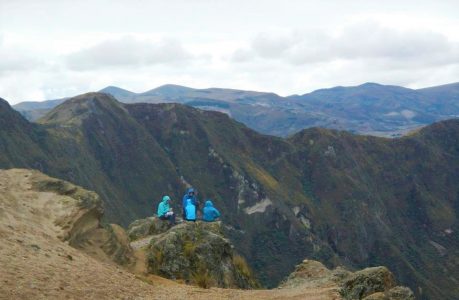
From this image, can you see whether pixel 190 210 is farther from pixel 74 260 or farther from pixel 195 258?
pixel 74 260

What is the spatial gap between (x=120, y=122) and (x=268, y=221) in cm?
6469

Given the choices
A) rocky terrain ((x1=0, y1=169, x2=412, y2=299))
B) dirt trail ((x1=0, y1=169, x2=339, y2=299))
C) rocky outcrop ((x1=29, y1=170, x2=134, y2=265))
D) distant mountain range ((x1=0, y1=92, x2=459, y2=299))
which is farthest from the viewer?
distant mountain range ((x1=0, y1=92, x2=459, y2=299))

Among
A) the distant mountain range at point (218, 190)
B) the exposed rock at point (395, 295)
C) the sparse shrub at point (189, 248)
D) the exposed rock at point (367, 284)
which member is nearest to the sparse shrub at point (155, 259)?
the sparse shrub at point (189, 248)

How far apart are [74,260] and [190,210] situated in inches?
578

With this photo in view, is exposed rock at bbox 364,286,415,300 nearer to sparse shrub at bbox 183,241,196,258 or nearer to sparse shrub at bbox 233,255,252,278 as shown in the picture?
sparse shrub at bbox 183,241,196,258

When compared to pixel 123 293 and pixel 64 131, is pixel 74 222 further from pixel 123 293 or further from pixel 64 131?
pixel 64 131

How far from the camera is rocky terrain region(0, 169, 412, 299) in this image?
19.1 meters

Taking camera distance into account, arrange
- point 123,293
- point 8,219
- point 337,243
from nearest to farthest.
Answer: point 123,293, point 8,219, point 337,243

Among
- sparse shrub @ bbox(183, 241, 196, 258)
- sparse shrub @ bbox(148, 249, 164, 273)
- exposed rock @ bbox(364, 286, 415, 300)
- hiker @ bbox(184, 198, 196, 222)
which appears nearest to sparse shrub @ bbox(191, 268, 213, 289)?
sparse shrub @ bbox(183, 241, 196, 258)

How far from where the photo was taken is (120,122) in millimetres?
191250

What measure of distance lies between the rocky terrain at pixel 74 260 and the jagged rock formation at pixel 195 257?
44 centimetres

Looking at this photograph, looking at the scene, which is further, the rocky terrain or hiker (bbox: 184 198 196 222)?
hiker (bbox: 184 198 196 222)

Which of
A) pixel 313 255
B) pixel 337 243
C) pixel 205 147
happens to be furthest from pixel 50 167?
pixel 337 243

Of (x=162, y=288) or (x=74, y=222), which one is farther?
(x=74, y=222)
